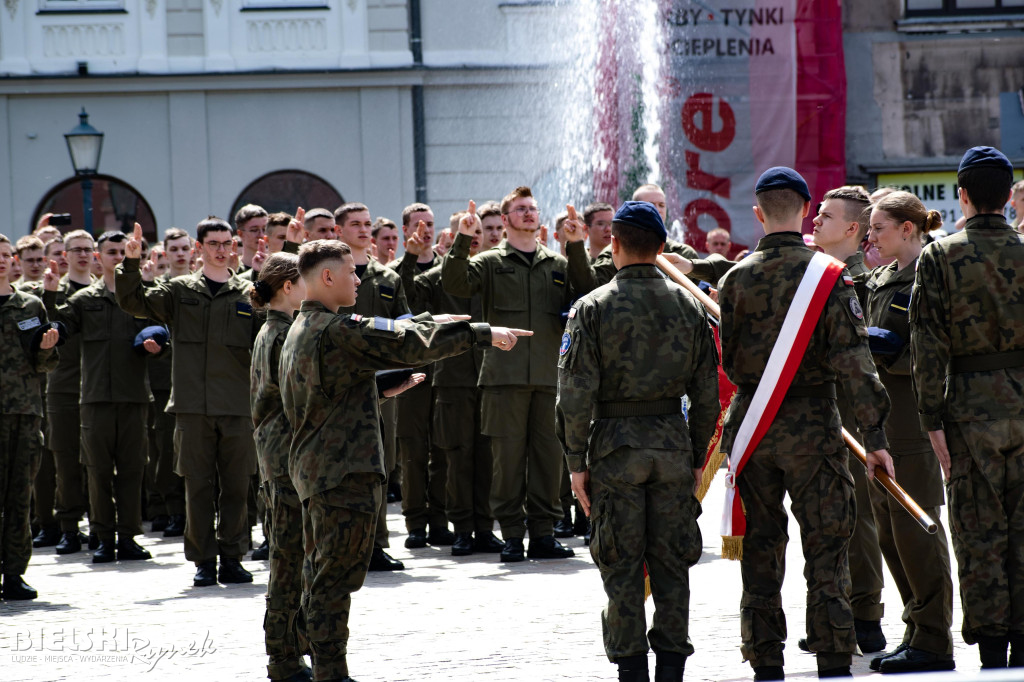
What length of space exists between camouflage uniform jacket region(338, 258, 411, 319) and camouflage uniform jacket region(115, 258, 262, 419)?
0.78 m

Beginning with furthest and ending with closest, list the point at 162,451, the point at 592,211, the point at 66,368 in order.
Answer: the point at 162,451 → the point at 66,368 → the point at 592,211

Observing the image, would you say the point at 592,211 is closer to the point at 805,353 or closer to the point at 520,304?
the point at 520,304

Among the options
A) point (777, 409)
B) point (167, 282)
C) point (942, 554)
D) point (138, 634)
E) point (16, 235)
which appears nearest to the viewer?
point (777, 409)

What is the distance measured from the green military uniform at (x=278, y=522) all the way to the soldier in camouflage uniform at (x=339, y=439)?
0.26 meters

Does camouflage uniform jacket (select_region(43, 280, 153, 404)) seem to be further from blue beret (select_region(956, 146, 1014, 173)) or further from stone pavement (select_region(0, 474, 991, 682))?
blue beret (select_region(956, 146, 1014, 173))

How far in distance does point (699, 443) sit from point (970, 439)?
1127 mm

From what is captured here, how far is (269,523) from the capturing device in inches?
237

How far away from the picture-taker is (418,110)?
22719mm

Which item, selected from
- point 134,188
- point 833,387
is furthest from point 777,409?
point 134,188

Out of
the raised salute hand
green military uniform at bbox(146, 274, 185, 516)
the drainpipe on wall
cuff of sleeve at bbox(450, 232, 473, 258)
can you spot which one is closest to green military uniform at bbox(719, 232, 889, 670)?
the raised salute hand

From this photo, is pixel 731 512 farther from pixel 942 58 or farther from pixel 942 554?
pixel 942 58

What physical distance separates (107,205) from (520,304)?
15530mm

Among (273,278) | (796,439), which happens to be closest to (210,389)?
(273,278)

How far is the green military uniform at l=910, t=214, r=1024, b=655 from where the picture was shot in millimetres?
5352
